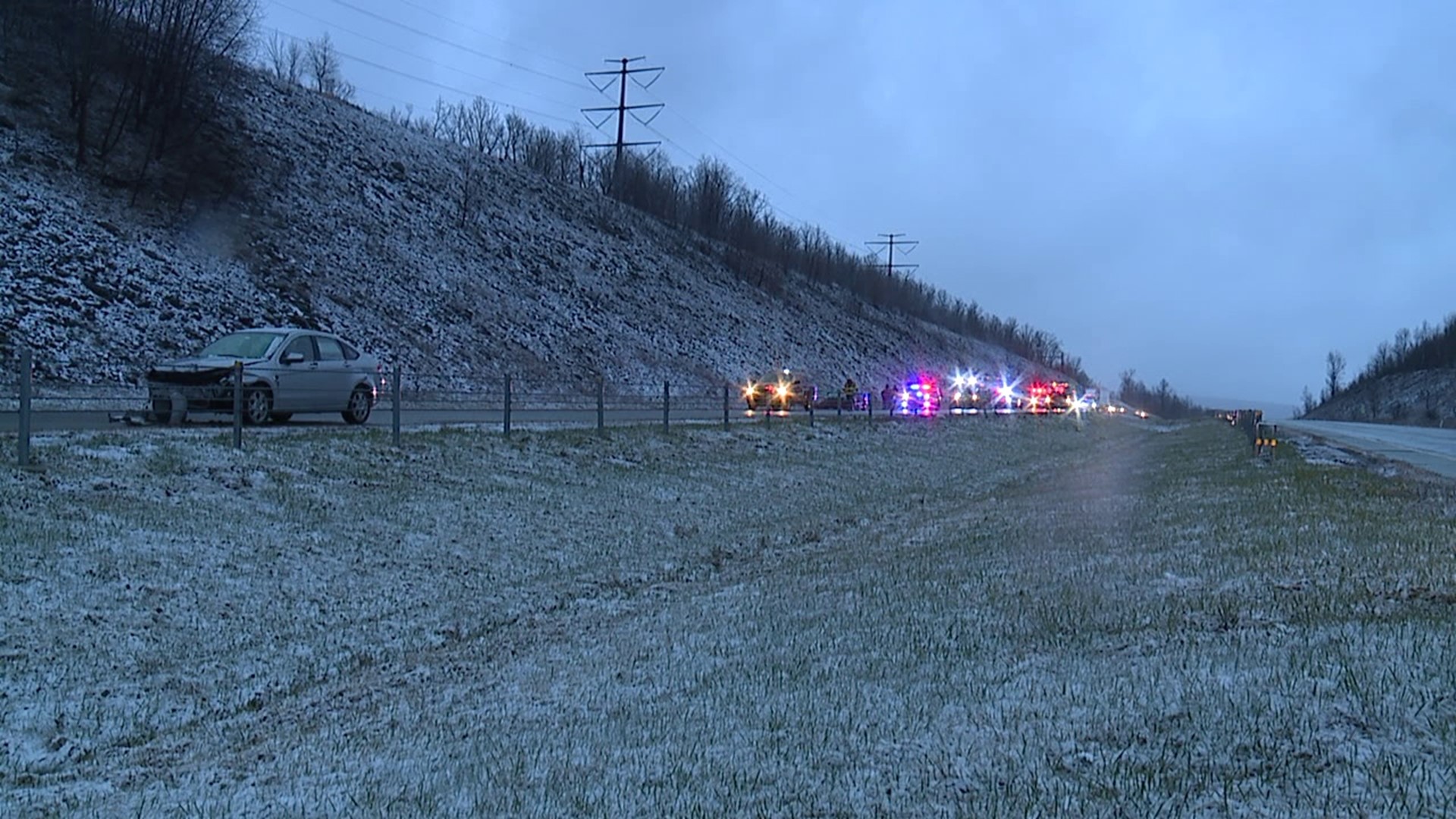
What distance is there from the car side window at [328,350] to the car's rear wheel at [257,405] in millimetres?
1679

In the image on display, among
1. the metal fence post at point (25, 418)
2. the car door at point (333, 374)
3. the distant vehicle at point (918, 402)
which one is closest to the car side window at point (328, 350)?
the car door at point (333, 374)

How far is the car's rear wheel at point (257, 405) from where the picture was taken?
17.3 meters

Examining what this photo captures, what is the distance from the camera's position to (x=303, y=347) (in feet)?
61.9

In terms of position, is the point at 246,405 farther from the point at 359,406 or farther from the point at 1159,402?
the point at 1159,402

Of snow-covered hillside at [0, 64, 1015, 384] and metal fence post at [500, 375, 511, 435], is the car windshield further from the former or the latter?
snow-covered hillside at [0, 64, 1015, 384]

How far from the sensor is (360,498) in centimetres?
1418

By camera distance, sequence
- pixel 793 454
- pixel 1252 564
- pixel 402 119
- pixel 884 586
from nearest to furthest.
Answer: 1. pixel 1252 564
2. pixel 884 586
3. pixel 793 454
4. pixel 402 119

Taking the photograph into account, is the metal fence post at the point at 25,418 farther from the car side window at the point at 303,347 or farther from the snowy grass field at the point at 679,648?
the car side window at the point at 303,347

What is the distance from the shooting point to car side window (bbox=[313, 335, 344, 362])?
19.4 metres

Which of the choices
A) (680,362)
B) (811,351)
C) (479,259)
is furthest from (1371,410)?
(479,259)

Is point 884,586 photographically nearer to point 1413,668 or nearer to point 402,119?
point 1413,668

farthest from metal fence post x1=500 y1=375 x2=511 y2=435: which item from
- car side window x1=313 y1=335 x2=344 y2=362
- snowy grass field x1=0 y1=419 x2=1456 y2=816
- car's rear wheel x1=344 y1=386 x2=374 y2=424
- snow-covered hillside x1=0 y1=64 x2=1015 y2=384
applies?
snow-covered hillside x1=0 y1=64 x2=1015 y2=384

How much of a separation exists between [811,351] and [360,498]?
69712mm

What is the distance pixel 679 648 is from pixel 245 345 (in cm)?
1279
